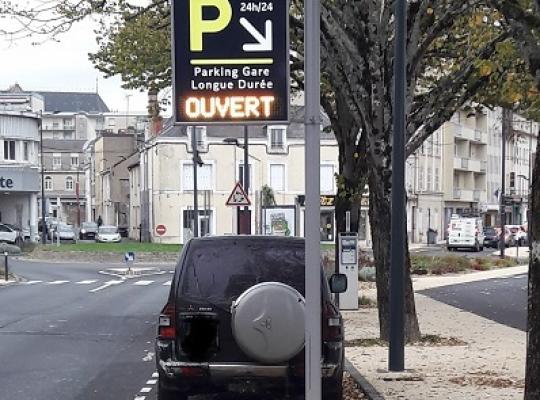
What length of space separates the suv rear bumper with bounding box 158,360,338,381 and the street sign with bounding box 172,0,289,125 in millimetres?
2154

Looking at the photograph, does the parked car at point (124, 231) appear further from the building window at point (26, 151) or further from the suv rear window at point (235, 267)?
the suv rear window at point (235, 267)

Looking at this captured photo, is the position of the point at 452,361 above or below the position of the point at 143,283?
above

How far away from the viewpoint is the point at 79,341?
14.1 metres

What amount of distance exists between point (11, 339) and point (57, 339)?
2.55ft

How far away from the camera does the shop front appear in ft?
176

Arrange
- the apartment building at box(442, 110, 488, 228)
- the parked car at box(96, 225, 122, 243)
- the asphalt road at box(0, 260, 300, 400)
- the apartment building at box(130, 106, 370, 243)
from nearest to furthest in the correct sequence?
1. the asphalt road at box(0, 260, 300, 400)
2. the apartment building at box(130, 106, 370, 243)
3. the parked car at box(96, 225, 122, 243)
4. the apartment building at box(442, 110, 488, 228)

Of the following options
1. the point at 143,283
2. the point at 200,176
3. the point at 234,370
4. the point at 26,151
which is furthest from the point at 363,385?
the point at 26,151

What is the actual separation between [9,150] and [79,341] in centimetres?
4309

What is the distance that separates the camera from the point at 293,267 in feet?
25.6

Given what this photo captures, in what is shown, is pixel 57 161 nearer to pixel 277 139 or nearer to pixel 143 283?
pixel 277 139

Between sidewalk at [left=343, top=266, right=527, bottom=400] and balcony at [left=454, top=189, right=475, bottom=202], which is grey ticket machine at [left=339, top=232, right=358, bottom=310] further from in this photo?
balcony at [left=454, top=189, right=475, bottom=202]

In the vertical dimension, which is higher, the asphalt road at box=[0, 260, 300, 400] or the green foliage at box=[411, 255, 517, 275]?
the asphalt road at box=[0, 260, 300, 400]

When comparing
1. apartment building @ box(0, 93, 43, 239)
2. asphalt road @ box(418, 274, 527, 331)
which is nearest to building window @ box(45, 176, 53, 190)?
apartment building @ box(0, 93, 43, 239)

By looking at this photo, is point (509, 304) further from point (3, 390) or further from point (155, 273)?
point (155, 273)
